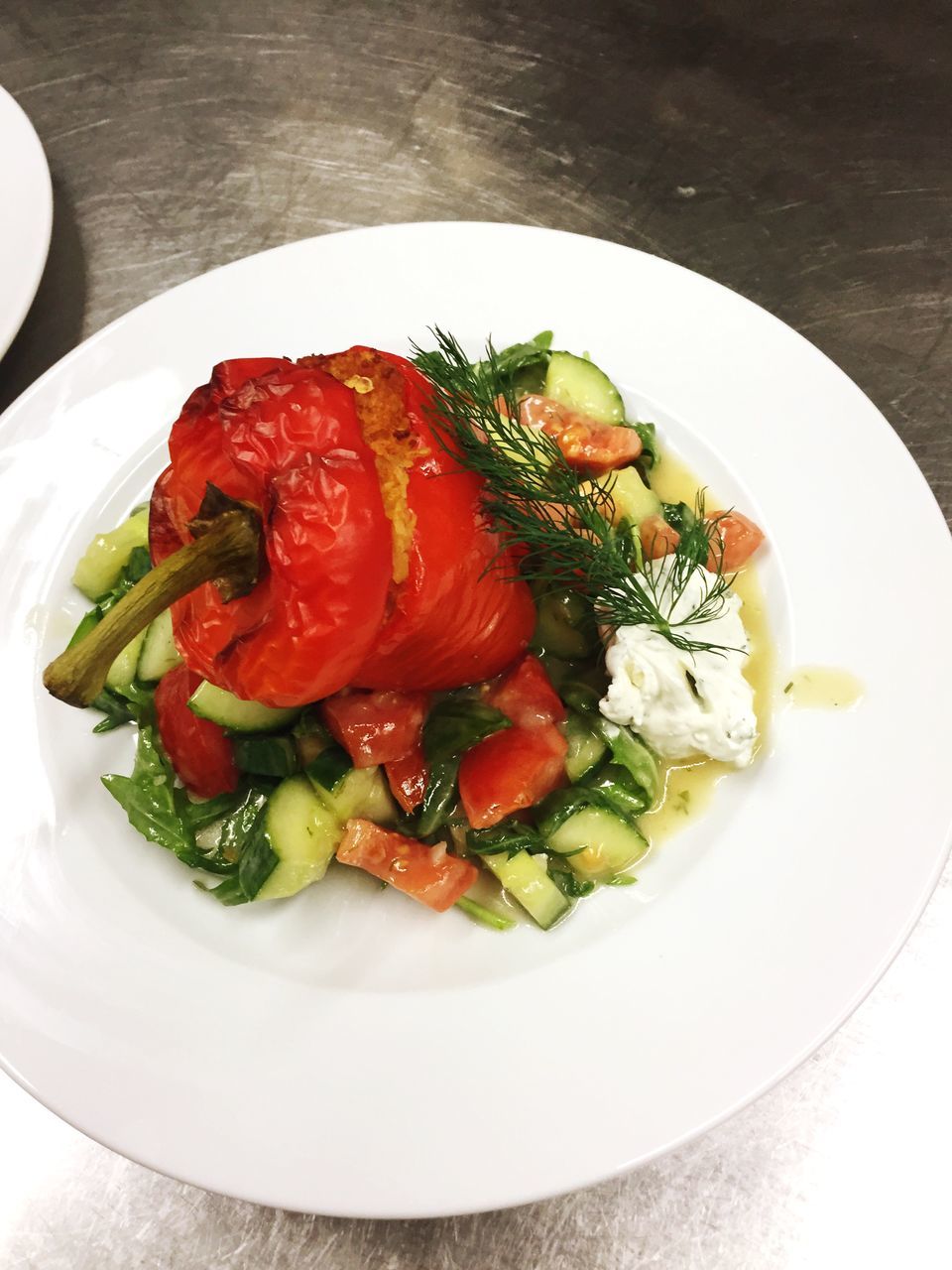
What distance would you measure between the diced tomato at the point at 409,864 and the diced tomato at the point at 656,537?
89 cm

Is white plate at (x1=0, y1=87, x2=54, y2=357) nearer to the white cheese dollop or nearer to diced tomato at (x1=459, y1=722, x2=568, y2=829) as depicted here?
diced tomato at (x1=459, y1=722, x2=568, y2=829)

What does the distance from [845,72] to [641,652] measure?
315 cm

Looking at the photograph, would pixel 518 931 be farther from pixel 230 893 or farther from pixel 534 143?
pixel 534 143

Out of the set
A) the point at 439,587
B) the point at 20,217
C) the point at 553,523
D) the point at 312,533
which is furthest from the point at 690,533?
the point at 20,217

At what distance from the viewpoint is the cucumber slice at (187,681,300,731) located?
2.10m

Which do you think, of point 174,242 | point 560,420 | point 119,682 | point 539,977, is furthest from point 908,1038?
point 174,242

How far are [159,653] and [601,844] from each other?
120cm

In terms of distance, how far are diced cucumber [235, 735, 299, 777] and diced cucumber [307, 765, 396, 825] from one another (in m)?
0.06

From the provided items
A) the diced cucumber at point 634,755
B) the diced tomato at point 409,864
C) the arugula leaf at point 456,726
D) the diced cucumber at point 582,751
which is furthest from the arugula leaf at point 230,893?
the diced cucumber at point 634,755

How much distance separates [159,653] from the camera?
92.0 inches

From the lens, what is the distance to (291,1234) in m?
2.20

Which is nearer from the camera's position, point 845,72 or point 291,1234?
point 291,1234

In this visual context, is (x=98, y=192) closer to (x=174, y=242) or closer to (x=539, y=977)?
(x=174, y=242)

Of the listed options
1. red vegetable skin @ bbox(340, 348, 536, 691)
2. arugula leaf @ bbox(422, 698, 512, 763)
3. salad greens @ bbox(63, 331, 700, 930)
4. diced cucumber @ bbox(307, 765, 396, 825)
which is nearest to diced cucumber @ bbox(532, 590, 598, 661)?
salad greens @ bbox(63, 331, 700, 930)
